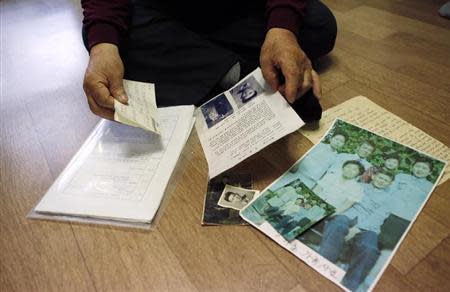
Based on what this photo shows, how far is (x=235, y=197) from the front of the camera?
23.0 inches

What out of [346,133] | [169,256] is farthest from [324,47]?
[169,256]

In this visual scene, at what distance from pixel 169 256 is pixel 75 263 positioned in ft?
0.51

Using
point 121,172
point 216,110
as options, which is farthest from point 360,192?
point 121,172

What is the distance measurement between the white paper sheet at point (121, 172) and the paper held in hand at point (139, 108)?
41 mm

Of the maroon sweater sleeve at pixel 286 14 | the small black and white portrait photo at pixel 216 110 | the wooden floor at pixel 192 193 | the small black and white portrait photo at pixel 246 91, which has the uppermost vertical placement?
the maroon sweater sleeve at pixel 286 14

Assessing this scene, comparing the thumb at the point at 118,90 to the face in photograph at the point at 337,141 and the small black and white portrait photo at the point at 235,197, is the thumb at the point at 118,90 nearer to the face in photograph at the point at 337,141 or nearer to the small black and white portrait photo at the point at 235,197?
the small black and white portrait photo at the point at 235,197

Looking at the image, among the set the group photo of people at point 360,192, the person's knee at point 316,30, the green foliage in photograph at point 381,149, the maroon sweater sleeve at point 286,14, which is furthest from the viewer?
the person's knee at point 316,30

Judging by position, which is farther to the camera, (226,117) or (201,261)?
(226,117)

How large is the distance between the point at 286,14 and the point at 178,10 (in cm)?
30

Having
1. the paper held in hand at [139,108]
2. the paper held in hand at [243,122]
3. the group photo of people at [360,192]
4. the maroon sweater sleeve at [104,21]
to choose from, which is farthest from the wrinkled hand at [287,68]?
the maroon sweater sleeve at [104,21]

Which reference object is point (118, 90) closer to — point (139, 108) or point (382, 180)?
point (139, 108)

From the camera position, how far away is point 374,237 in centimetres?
50

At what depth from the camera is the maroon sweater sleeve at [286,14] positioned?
27.7 inches

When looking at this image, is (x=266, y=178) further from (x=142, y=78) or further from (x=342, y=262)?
(x=142, y=78)
